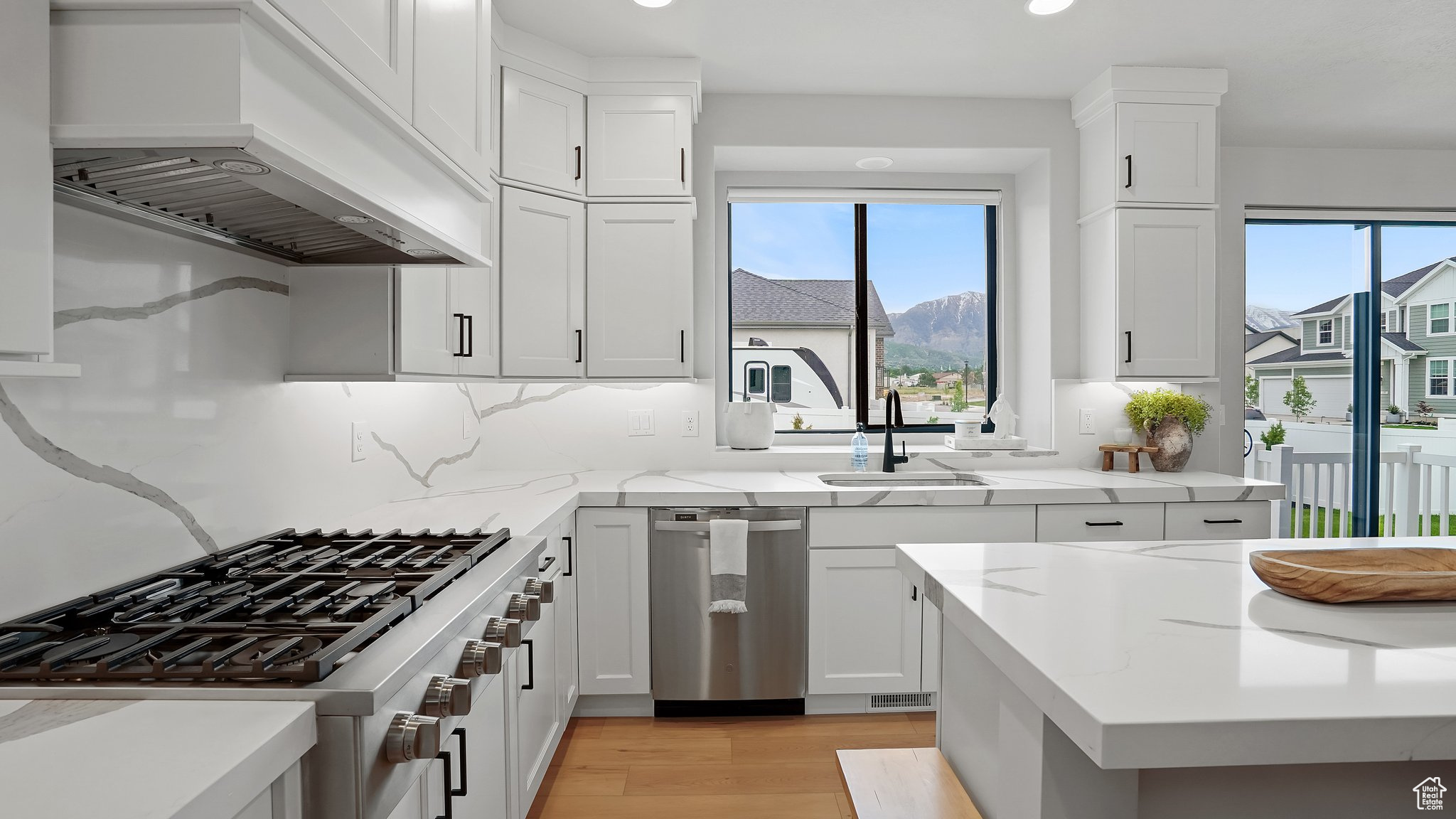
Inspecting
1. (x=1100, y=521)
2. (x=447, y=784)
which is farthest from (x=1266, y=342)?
(x=447, y=784)

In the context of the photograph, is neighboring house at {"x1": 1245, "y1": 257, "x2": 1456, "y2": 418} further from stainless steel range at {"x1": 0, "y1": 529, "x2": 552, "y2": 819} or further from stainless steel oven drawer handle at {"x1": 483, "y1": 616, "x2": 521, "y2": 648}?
stainless steel range at {"x1": 0, "y1": 529, "x2": 552, "y2": 819}

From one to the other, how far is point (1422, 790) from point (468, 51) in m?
2.13

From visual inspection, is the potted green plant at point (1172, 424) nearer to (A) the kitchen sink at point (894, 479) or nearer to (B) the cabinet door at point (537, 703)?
(A) the kitchen sink at point (894, 479)

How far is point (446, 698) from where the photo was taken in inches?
42.6

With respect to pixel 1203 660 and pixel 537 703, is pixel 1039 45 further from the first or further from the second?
pixel 537 703

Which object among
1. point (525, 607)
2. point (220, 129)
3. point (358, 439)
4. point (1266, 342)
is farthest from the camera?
point (1266, 342)

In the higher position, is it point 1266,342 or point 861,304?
point 861,304

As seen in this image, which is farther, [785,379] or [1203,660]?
[785,379]

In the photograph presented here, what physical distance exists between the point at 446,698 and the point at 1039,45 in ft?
9.77

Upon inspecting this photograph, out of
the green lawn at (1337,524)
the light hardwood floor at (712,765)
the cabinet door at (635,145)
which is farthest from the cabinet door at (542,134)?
the green lawn at (1337,524)

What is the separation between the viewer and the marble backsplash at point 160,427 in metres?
1.14

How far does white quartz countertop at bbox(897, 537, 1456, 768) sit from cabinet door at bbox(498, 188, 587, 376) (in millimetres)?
1836

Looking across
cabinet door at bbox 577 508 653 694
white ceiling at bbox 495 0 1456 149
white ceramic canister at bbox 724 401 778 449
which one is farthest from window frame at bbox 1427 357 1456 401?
cabinet door at bbox 577 508 653 694

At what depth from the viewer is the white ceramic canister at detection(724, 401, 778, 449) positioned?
328 cm
